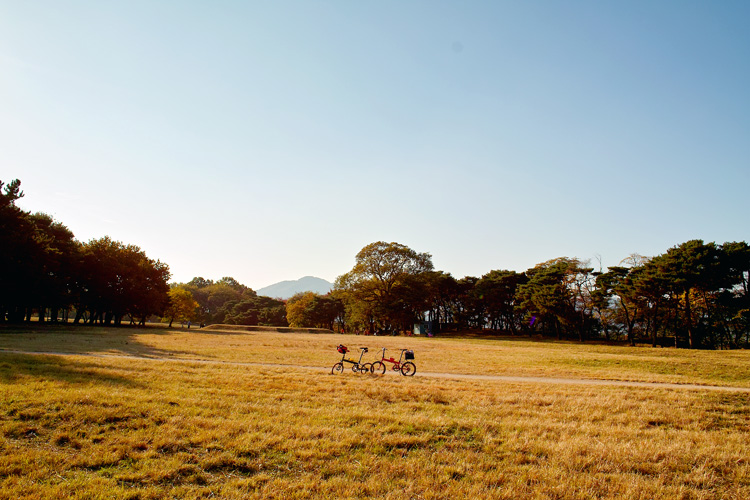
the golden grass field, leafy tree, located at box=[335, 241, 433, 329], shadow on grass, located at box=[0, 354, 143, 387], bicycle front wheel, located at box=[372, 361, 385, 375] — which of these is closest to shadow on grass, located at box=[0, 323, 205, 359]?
shadow on grass, located at box=[0, 354, 143, 387]

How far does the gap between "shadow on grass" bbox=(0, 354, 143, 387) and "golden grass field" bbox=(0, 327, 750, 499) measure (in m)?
0.11

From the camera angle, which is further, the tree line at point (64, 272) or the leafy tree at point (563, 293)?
the leafy tree at point (563, 293)

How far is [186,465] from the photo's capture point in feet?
20.8

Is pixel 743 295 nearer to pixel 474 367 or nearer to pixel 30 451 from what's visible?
pixel 474 367

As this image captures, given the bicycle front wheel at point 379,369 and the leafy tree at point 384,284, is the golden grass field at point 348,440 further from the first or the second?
the leafy tree at point 384,284

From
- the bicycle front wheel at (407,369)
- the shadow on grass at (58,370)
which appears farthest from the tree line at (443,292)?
the bicycle front wheel at (407,369)

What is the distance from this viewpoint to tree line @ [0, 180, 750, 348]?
4334cm

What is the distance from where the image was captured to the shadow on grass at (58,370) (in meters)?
12.2

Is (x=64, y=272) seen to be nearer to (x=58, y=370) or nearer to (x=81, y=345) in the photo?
(x=81, y=345)

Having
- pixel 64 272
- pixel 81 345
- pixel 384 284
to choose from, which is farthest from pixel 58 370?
pixel 384 284

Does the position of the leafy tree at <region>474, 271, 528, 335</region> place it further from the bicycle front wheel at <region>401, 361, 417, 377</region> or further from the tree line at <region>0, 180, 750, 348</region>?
the bicycle front wheel at <region>401, 361, 417, 377</region>

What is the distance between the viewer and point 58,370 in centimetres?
1389

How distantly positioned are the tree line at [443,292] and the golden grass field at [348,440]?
35953 millimetres

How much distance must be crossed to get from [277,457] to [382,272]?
2521 inches
